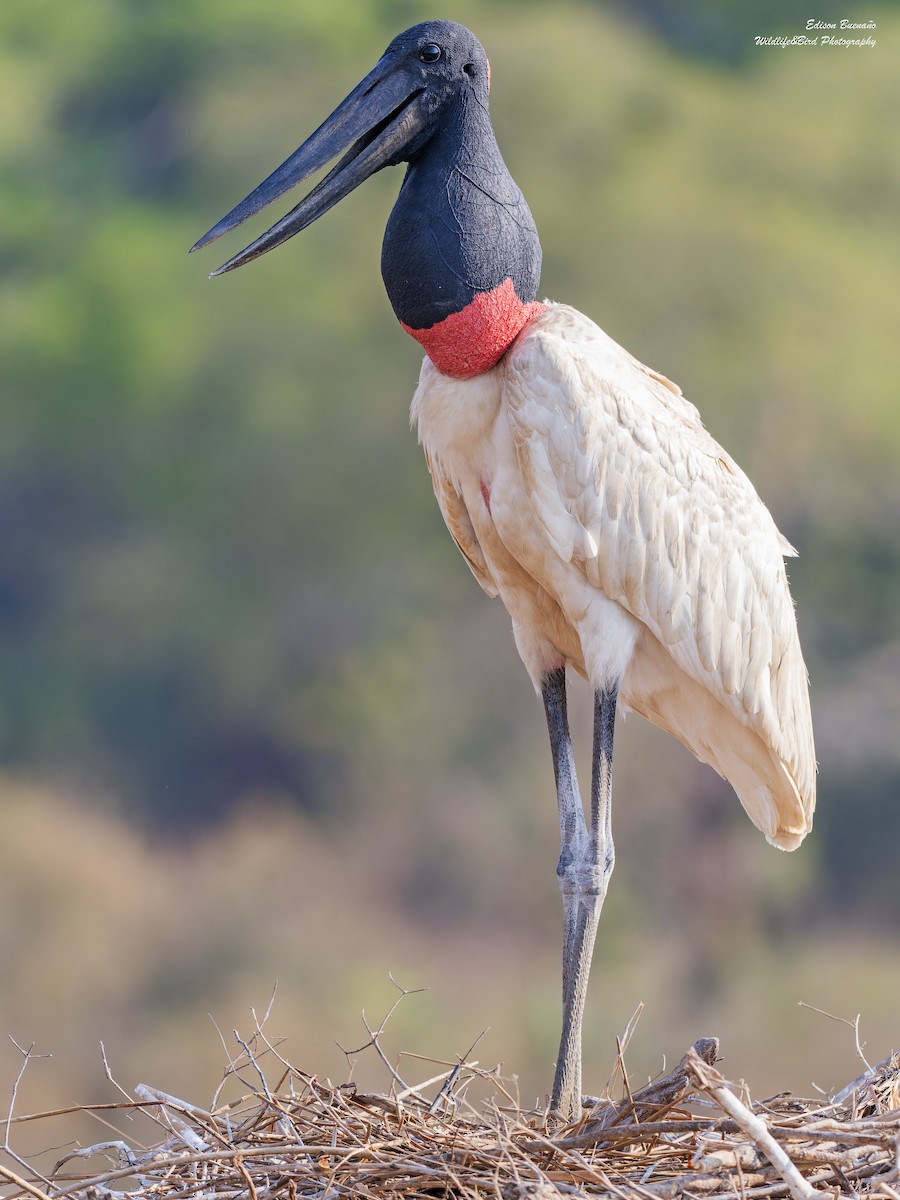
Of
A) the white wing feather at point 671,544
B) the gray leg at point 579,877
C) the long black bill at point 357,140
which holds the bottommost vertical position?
the gray leg at point 579,877

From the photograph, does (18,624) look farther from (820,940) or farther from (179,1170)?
(179,1170)

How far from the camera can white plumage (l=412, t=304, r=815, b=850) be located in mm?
2842

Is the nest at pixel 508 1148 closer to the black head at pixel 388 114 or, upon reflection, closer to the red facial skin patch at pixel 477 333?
the red facial skin patch at pixel 477 333

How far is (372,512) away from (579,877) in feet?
15.9

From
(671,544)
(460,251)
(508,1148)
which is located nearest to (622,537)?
(671,544)

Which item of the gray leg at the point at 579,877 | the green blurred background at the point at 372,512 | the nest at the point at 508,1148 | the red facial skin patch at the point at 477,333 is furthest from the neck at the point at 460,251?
the green blurred background at the point at 372,512

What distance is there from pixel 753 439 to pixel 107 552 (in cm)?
303

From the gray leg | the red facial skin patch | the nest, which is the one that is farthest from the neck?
the nest

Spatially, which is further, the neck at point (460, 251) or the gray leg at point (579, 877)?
the gray leg at point (579, 877)

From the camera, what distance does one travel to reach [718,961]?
7.71 metres

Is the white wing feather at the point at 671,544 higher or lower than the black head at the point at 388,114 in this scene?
lower

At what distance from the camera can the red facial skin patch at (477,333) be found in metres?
2.87

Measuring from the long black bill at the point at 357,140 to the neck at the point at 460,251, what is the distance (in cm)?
7

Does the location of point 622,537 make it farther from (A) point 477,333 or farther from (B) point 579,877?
(B) point 579,877
